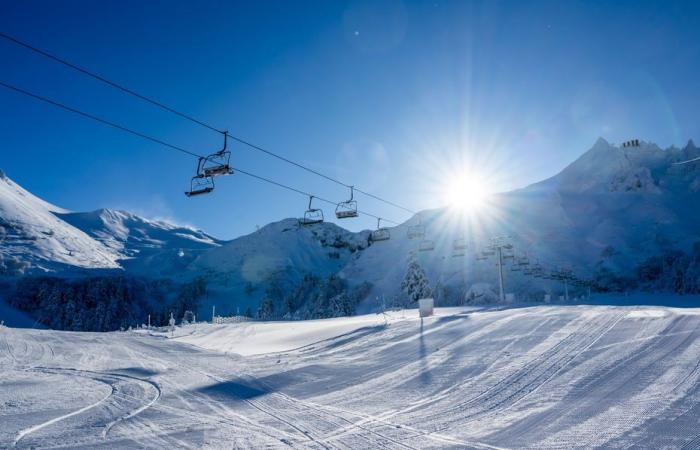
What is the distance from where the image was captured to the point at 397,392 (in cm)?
915

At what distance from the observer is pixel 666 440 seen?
5441 mm

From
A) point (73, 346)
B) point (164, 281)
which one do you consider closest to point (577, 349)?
point (73, 346)

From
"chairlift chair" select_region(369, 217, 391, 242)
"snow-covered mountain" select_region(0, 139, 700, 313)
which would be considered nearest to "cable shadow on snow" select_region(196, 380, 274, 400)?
"chairlift chair" select_region(369, 217, 391, 242)

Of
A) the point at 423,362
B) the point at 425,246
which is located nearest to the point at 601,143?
the point at 425,246

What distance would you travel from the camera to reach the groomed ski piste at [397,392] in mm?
6117

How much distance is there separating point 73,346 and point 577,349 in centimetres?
2180

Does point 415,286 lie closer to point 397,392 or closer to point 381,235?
point 381,235

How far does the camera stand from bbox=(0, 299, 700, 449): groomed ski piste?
612 centimetres

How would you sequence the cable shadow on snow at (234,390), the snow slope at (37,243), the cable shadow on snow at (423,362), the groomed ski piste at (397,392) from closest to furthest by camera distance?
the groomed ski piste at (397,392) < the cable shadow on snow at (234,390) < the cable shadow on snow at (423,362) < the snow slope at (37,243)

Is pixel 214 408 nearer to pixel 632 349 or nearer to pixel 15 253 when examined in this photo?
pixel 632 349

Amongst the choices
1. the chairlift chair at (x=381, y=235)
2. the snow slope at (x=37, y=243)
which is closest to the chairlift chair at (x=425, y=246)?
the chairlift chair at (x=381, y=235)

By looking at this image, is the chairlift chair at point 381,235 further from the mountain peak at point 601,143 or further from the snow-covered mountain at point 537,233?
the mountain peak at point 601,143

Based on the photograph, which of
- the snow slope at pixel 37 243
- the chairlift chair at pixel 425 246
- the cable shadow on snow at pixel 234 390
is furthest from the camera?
the snow slope at pixel 37 243

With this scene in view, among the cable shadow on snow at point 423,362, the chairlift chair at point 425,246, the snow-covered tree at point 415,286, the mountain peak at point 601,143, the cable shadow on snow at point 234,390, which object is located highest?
the mountain peak at point 601,143
